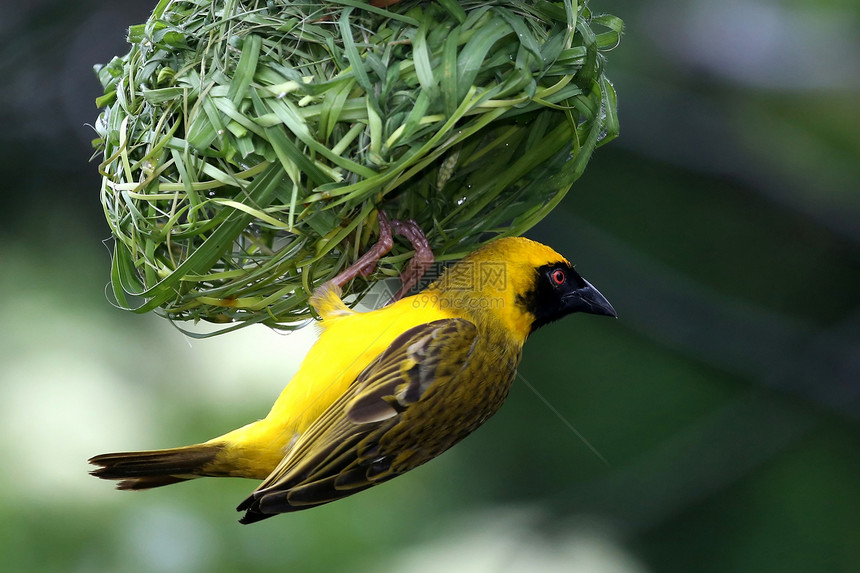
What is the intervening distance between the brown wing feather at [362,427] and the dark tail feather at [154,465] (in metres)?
0.19

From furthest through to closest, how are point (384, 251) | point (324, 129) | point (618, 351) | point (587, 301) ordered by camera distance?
point (618, 351) → point (587, 301) → point (384, 251) → point (324, 129)

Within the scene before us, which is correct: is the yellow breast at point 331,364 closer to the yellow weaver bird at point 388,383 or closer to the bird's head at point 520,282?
the yellow weaver bird at point 388,383

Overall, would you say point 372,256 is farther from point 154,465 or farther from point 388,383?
point 154,465

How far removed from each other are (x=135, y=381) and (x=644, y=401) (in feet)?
5.85

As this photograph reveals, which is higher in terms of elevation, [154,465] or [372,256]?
[372,256]

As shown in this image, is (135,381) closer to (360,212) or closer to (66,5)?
(66,5)

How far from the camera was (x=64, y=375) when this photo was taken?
263 centimetres

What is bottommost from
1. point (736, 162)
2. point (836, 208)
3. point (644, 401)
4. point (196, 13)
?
point (644, 401)

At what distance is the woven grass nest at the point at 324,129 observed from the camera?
4.35ft

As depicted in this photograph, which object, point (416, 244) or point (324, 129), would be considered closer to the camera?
point (324, 129)

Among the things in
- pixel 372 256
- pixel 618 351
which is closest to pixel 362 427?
pixel 372 256

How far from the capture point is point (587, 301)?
1808 millimetres

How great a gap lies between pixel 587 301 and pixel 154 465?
95 cm

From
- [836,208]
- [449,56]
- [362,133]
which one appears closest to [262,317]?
[362,133]
